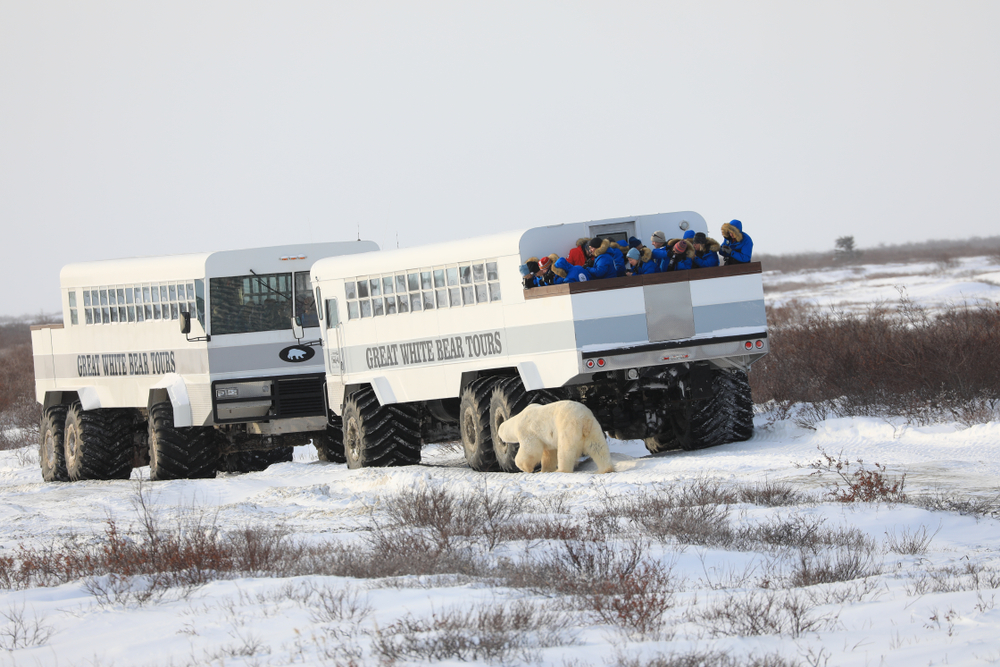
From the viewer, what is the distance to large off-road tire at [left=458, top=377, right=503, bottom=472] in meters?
14.8

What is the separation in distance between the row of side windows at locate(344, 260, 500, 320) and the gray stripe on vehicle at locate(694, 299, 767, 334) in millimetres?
2383

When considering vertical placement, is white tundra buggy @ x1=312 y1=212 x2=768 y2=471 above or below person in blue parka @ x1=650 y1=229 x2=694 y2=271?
below

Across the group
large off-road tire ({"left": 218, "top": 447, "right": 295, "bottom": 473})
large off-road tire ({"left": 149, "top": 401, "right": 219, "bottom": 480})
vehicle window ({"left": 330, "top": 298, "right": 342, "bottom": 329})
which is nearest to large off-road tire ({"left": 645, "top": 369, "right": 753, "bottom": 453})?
vehicle window ({"left": 330, "top": 298, "right": 342, "bottom": 329})

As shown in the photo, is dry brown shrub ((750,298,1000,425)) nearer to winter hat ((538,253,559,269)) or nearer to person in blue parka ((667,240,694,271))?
person in blue parka ((667,240,694,271))

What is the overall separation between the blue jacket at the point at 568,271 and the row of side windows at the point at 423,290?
1025mm

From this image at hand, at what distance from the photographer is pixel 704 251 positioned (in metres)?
14.1

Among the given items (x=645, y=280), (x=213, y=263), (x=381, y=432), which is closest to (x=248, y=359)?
(x=213, y=263)

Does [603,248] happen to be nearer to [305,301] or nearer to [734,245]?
[734,245]

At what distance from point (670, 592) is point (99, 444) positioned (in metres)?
13.9

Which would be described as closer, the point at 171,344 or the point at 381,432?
the point at 381,432

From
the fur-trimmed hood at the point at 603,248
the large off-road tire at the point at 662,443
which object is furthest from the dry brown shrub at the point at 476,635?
the large off-road tire at the point at 662,443

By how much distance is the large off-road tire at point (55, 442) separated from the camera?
1980 centimetres

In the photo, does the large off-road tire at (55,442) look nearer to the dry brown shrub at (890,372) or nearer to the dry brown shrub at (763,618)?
the dry brown shrub at (890,372)

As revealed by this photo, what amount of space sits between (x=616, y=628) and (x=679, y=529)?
272 cm
